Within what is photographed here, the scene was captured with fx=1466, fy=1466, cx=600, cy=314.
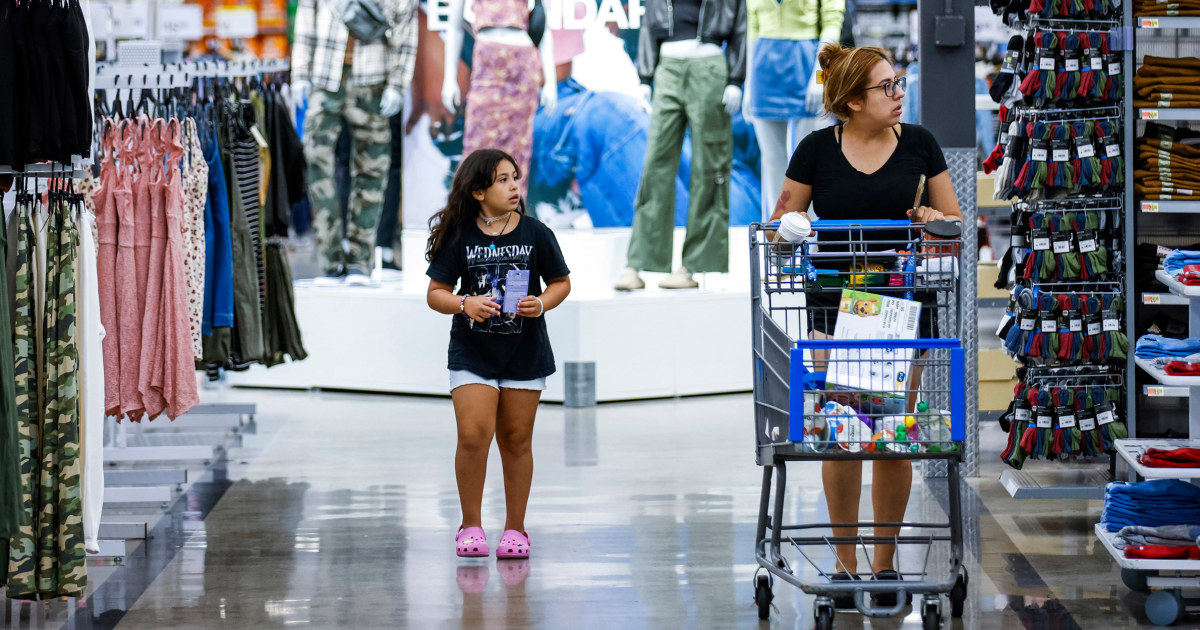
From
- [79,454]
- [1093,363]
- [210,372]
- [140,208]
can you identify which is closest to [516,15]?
[210,372]

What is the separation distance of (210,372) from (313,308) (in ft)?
6.14

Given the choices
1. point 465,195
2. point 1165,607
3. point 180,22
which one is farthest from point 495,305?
point 180,22

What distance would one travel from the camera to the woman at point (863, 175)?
377 cm

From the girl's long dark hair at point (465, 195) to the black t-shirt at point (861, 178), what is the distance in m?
1.08

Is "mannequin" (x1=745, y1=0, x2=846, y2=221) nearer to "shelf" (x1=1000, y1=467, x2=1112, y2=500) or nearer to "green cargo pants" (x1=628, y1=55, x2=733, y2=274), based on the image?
"green cargo pants" (x1=628, y1=55, x2=733, y2=274)

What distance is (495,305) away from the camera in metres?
4.51

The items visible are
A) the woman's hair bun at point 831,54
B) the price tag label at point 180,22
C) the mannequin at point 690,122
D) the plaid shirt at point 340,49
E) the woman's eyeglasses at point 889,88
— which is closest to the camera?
the woman's eyeglasses at point 889,88

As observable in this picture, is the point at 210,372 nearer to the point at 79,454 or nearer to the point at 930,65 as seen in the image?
the point at 79,454

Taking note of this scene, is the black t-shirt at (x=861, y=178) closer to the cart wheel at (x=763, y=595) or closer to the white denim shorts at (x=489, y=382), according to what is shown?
the cart wheel at (x=763, y=595)

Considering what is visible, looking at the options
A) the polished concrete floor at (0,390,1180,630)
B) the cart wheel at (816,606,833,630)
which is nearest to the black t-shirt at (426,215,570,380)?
the polished concrete floor at (0,390,1180,630)

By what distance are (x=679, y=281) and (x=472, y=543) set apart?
4.22 meters

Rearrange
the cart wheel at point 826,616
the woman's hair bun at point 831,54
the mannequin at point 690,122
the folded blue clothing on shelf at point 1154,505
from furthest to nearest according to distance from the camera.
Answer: the mannequin at point 690,122 → the folded blue clothing on shelf at point 1154,505 → the woman's hair bun at point 831,54 → the cart wheel at point 826,616

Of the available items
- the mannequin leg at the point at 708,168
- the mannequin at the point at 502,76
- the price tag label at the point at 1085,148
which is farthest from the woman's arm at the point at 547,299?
the mannequin leg at the point at 708,168

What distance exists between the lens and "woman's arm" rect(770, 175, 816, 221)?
390cm
